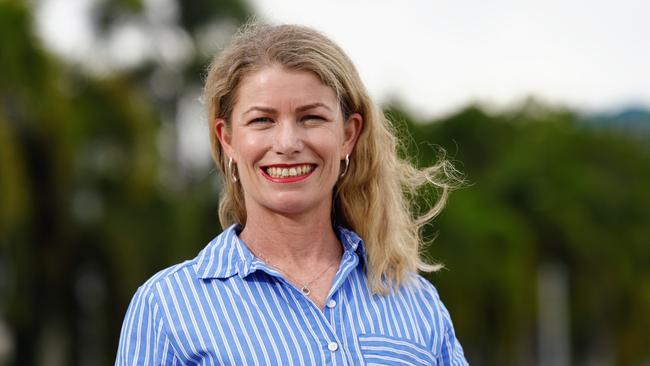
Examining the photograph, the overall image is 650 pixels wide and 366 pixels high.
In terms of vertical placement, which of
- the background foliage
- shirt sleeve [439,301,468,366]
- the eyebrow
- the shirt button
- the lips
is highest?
the background foliage

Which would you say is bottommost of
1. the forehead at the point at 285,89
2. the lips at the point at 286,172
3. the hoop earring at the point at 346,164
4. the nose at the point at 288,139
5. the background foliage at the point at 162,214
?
the lips at the point at 286,172

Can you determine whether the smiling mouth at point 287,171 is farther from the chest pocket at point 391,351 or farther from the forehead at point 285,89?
the chest pocket at point 391,351

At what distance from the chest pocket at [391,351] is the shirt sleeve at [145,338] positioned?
43 centimetres

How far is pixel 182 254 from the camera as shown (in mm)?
22875

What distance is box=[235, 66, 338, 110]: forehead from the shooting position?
2992mm

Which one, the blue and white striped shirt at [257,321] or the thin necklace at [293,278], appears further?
the thin necklace at [293,278]

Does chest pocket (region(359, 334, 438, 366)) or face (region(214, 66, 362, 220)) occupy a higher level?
face (region(214, 66, 362, 220))

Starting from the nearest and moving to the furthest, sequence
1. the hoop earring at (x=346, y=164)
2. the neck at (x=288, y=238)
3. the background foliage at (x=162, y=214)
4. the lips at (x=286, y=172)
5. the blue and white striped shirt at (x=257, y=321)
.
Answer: the blue and white striped shirt at (x=257, y=321)
the lips at (x=286, y=172)
the neck at (x=288, y=238)
the hoop earring at (x=346, y=164)
the background foliage at (x=162, y=214)

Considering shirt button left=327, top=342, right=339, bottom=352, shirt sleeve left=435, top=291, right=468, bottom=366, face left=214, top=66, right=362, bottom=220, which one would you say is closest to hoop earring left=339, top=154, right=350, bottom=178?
face left=214, top=66, right=362, bottom=220

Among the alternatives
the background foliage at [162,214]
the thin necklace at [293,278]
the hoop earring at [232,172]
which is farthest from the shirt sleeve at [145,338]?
the background foliage at [162,214]

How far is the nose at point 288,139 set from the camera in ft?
9.78

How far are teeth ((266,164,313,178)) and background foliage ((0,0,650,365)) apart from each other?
0.86 m

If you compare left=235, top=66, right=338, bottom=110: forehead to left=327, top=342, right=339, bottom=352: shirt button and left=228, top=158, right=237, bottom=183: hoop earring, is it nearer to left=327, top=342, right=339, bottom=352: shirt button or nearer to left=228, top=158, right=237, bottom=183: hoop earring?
left=228, top=158, right=237, bottom=183: hoop earring

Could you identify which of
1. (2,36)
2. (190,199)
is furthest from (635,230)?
(2,36)
